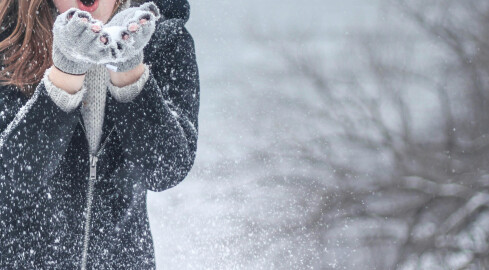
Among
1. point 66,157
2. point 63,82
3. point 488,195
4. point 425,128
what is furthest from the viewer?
point 425,128

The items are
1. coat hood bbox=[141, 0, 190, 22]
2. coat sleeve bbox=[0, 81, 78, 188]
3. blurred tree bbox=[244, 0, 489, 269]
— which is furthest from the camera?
blurred tree bbox=[244, 0, 489, 269]

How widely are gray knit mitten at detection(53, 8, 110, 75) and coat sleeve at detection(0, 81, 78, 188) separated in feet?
0.31

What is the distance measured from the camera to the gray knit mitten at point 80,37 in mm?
713

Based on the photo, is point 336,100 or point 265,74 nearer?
point 336,100

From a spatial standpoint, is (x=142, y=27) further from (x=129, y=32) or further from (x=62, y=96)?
(x=62, y=96)

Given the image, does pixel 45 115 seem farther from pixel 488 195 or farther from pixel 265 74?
pixel 265 74

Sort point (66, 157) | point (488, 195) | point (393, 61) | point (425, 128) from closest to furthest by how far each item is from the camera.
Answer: point (66, 157) → point (488, 195) → point (425, 128) → point (393, 61)

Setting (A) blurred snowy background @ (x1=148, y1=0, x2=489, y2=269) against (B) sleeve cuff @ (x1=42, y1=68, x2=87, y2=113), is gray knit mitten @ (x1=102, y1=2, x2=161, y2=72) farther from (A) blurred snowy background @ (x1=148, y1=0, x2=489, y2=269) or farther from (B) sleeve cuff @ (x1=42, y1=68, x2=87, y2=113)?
(A) blurred snowy background @ (x1=148, y1=0, x2=489, y2=269)

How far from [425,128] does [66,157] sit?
6871 mm

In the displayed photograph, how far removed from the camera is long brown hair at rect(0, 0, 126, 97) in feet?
2.86

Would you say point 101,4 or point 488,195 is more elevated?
point 101,4

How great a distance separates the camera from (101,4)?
902 mm

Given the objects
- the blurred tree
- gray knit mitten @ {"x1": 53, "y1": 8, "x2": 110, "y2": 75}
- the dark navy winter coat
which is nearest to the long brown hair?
the dark navy winter coat

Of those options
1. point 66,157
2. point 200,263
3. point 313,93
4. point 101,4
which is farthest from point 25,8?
point 313,93
